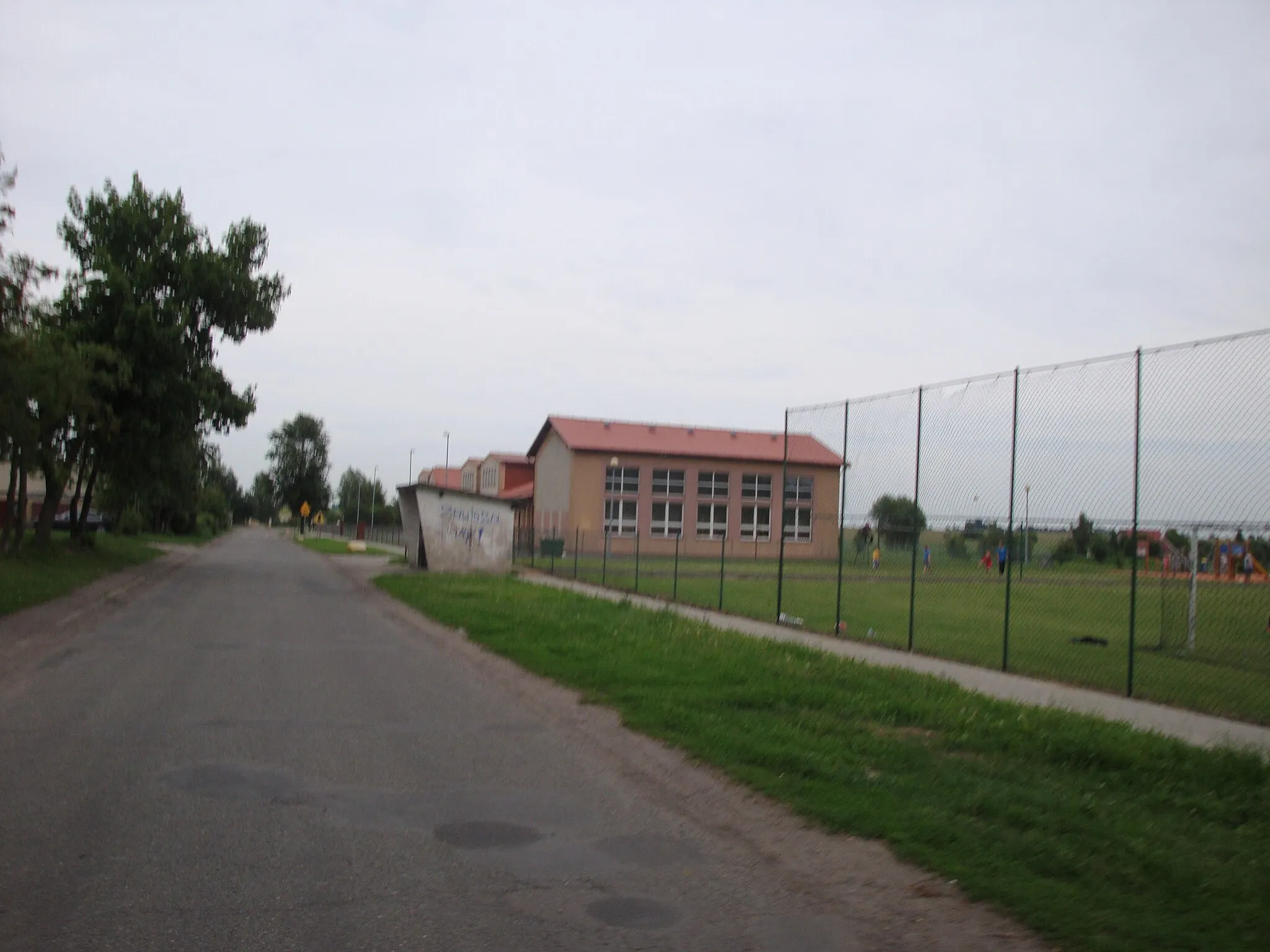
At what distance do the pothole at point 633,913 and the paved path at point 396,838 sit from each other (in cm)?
1

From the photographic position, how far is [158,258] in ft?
110

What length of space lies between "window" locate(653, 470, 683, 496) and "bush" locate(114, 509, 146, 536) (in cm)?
3159

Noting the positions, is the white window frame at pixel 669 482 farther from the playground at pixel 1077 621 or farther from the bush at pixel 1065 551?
the bush at pixel 1065 551

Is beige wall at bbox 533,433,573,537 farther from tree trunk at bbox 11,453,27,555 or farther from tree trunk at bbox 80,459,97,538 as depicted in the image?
tree trunk at bbox 11,453,27,555

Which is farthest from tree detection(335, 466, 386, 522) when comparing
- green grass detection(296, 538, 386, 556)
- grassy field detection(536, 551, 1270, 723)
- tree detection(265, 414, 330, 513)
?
grassy field detection(536, 551, 1270, 723)

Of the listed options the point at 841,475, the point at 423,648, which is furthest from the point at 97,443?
the point at 841,475

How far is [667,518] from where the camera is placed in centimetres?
5575

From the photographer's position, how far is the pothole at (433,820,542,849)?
250 inches

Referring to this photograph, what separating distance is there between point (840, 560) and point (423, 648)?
21.4ft

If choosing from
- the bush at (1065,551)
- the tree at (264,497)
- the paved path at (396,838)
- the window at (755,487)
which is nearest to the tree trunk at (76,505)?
the paved path at (396,838)

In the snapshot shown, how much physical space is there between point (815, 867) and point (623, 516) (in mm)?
49612

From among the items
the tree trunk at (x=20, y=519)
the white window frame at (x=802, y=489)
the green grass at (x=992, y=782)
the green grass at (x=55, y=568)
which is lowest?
the green grass at (x=55, y=568)

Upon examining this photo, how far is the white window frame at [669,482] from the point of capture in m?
55.8

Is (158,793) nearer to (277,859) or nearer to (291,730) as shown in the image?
(277,859)
